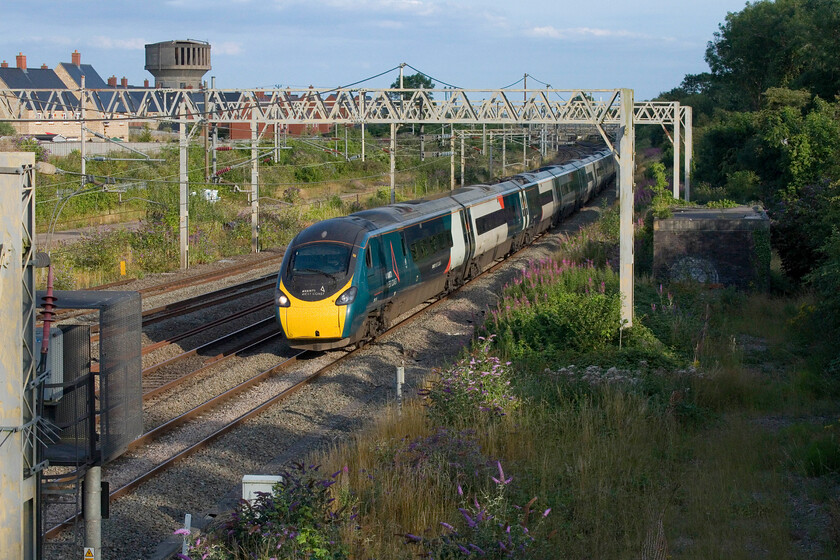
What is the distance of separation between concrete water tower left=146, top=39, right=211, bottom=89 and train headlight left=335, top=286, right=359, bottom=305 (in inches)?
2875

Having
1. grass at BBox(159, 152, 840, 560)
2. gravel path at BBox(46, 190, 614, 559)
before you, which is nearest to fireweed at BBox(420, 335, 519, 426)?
grass at BBox(159, 152, 840, 560)

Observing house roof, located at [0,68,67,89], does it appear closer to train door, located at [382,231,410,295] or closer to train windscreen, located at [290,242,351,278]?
train door, located at [382,231,410,295]

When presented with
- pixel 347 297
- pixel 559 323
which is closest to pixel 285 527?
pixel 347 297

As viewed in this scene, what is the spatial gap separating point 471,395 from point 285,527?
13.6 ft

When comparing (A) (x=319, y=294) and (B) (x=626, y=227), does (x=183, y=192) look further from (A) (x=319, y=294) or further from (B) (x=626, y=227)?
(B) (x=626, y=227)

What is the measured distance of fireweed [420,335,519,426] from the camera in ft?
33.2

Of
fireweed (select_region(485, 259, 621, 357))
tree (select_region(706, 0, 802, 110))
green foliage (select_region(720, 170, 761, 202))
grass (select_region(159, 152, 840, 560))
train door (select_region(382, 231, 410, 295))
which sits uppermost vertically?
tree (select_region(706, 0, 802, 110))

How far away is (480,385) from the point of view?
1046cm

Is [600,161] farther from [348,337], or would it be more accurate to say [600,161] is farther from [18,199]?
[18,199]

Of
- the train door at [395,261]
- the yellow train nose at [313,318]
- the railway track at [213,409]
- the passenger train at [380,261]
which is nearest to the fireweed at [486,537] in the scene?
the railway track at [213,409]

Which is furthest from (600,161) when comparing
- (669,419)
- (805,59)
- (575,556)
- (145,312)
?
(575,556)

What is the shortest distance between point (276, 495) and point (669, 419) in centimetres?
509

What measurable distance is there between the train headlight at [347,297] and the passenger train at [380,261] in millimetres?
17

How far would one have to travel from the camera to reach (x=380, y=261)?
54.0 ft
